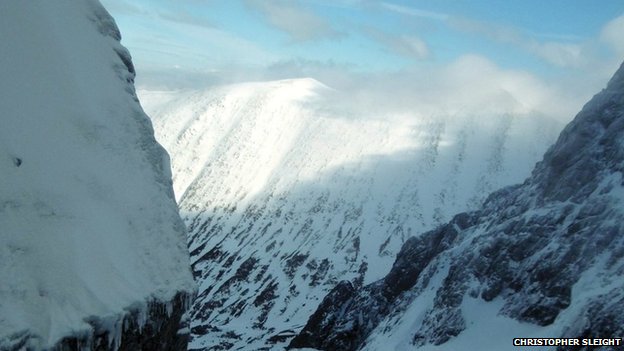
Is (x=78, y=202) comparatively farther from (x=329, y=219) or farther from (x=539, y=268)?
(x=329, y=219)

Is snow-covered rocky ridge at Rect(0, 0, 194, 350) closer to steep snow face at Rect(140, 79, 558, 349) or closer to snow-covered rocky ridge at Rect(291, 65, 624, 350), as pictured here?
snow-covered rocky ridge at Rect(291, 65, 624, 350)

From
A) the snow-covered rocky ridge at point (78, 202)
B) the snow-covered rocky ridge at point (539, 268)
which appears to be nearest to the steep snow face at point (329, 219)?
the snow-covered rocky ridge at point (539, 268)

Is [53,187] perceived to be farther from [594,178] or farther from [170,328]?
[594,178]

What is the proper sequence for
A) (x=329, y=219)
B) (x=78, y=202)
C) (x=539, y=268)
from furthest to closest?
1. (x=329, y=219)
2. (x=539, y=268)
3. (x=78, y=202)

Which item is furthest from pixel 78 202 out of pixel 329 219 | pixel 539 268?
pixel 329 219

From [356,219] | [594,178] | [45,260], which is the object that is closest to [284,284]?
[356,219]

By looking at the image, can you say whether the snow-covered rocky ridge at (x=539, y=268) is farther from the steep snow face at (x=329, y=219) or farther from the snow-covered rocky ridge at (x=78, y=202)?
the steep snow face at (x=329, y=219)
